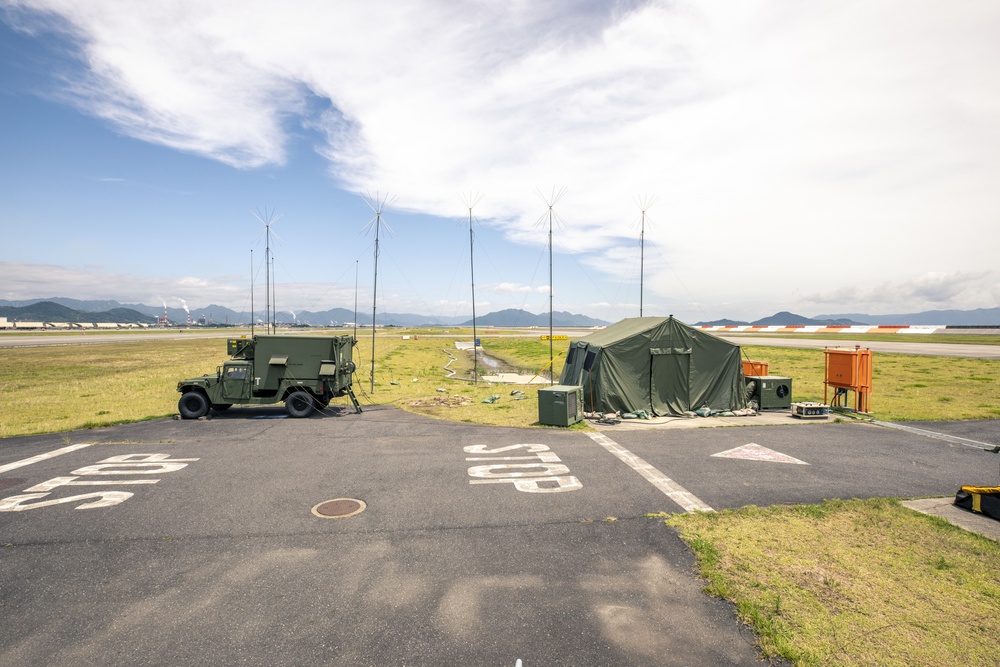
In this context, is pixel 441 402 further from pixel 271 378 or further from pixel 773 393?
pixel 773 393

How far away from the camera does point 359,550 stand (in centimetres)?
721

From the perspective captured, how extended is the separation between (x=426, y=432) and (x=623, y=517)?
7.92m

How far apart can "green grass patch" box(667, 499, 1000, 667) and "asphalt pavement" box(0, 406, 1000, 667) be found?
19.0 inches

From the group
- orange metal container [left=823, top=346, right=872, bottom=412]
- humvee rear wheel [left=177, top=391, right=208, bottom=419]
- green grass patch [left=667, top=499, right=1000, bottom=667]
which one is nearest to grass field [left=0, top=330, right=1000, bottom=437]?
orange metal container [left=823, top=346, right=872, bottom=412]

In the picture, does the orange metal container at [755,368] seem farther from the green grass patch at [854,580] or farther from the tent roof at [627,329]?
the green grass patch at [854,580]

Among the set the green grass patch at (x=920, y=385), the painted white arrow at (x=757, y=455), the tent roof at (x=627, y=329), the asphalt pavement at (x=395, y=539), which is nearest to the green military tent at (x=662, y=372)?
the tent roof at (x=627, y=329)

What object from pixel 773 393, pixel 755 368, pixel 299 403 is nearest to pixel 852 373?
pixel 773 393

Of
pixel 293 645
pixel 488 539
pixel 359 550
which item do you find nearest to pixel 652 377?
pixel 488 539

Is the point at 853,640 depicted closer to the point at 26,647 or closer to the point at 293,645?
the point at 293,645

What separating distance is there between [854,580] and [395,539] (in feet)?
22.2

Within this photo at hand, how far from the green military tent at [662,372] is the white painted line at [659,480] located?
11.5ft

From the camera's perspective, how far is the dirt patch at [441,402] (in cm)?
1953

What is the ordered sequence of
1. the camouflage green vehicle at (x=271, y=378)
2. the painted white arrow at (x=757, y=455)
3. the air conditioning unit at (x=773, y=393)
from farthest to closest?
the air conditioning unit at (x=773, y=393), the camouflage green vehicle at (x=271, y=378), the painted white arrow at (x=757, y=455)

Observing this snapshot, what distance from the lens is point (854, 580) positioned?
6203mm
